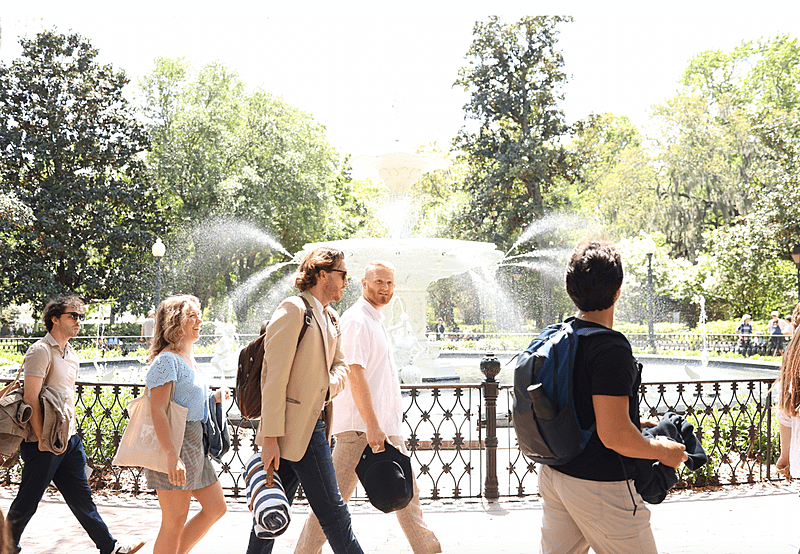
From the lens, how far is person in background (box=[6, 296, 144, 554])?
4.20 metres

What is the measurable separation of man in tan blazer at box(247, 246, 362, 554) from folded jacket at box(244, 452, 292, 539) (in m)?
0.08

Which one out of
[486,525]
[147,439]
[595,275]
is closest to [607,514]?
[595,275]

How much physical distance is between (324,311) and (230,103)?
3585cm

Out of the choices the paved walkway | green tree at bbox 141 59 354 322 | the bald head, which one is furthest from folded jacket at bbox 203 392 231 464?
green tree at bbox 141 59 354 322

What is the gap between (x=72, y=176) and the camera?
→ 31547mm

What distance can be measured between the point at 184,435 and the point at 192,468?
0.58 ft

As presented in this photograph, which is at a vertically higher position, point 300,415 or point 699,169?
point 699,169

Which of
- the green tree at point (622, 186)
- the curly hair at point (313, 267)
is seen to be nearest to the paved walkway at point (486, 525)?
the curly hair at point (313, 267)

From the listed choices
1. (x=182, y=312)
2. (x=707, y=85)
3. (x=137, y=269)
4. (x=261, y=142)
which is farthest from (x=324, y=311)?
(x=707, y=85)

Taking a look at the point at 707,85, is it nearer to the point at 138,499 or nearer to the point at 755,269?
the point at 755,269

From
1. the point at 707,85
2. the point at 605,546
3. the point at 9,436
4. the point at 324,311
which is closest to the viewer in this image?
the point at 605,546

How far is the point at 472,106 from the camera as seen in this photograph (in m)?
37.5

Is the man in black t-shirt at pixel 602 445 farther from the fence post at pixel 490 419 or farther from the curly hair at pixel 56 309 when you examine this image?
the fence post at pixel 490 419

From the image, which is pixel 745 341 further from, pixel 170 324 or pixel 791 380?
pixel 170 324
